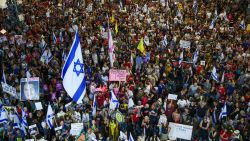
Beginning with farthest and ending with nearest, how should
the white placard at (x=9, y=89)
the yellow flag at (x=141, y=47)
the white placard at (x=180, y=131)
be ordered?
the yellow flag at (x=141, y=47), the white placard at (x=9, y=89), the white placard at (x=180, y=131)

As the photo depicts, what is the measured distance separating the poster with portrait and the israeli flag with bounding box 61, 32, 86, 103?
6.57m

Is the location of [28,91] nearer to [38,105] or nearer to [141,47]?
[38,105]

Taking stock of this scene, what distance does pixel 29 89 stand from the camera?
1795 centimetres

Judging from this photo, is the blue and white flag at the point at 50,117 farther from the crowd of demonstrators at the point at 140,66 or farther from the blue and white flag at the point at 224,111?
the blue and white flag at the point at 224,111

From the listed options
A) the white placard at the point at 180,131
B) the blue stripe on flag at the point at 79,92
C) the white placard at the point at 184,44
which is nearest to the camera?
the blue stripe on flag at the point at 79,92

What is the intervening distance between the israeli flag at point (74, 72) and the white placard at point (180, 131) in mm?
5623

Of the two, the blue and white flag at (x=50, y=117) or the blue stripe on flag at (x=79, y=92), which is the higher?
the blue stripe on flag at (x=79, y=92)

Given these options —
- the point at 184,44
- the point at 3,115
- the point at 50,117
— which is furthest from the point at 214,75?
the point at 3,115

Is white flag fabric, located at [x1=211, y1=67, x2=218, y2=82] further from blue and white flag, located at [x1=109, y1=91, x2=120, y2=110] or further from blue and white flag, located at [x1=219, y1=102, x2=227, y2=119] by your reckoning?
blue and white flag, located at [x1=109, y1=91, x2=120, y2=110]

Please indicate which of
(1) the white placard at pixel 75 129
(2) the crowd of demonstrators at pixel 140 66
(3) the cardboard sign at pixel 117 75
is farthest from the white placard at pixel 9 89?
(3) the cardboard sign at pixel 117 75

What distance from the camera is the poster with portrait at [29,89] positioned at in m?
17.8

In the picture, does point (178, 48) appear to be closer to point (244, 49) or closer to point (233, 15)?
point (244, 49)

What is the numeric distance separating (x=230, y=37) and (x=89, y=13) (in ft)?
29.5

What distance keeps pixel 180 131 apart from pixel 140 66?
17.4 feet
